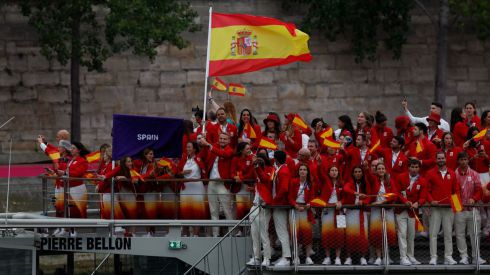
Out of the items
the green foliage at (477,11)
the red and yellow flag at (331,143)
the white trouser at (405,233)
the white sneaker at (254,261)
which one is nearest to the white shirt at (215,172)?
the white sneaker at (254,261)

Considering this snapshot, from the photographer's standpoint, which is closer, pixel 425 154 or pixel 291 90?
pixel 425 154

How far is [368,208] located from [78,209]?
4291mm

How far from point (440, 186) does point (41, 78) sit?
14.6 metres

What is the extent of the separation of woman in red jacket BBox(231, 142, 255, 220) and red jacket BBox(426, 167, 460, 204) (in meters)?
2.41

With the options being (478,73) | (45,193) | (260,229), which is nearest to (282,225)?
(260,229)

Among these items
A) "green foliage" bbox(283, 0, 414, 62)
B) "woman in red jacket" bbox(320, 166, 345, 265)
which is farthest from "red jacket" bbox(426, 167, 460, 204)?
"green foliage" bbox(283, 0, 414, 62)

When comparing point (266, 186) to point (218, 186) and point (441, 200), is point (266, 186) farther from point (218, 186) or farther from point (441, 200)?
point (441, 200)

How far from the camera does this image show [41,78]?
37.2 m

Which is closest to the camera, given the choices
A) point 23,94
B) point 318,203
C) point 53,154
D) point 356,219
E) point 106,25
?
point 318,203

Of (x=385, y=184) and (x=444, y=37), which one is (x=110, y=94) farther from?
(x=385, y=184)

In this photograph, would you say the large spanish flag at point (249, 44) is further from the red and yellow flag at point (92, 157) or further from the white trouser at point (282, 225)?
the white trouser at point (282, 225)

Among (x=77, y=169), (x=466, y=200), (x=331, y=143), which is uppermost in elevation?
(x=331, y=143)

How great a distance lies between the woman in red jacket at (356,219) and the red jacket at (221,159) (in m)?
1.79

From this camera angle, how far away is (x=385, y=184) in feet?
79.9
